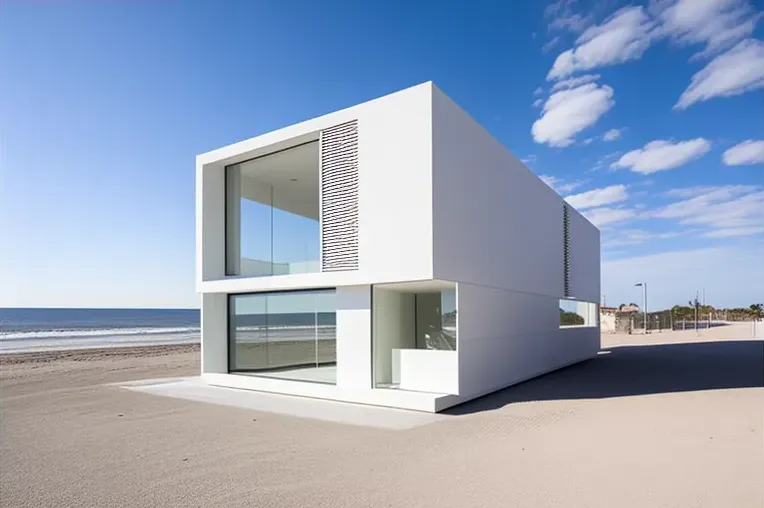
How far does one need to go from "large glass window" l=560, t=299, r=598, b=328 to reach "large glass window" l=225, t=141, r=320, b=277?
9816 mm

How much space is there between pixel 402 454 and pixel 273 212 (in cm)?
880

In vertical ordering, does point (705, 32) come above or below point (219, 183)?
above

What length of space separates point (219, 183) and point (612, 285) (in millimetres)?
20910

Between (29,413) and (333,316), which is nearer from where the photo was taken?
(29,413)

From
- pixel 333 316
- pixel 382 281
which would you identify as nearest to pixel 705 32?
pixel 382 281

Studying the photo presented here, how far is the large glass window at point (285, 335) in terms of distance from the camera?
1096 centimetres

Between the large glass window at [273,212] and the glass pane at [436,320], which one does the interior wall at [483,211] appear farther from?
the large glass window at [273,212]

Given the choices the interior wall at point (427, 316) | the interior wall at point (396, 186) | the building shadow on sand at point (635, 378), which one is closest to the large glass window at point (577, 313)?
the building shadow on sand at point (635, 378)

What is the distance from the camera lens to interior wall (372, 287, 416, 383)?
10000mm

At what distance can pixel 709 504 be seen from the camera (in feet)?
14.4

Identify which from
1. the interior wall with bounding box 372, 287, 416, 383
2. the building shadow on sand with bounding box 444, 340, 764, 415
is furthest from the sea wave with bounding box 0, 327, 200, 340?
the building shadow on sand with bounding box 444, 340, 764, 415

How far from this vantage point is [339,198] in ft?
33.9

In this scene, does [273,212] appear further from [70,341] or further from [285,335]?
[70,341]

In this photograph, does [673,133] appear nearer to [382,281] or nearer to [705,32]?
[705,32]
